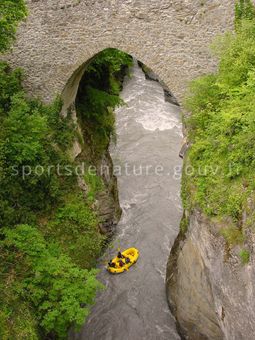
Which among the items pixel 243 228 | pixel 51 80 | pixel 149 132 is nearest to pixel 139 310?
pixel 243 228

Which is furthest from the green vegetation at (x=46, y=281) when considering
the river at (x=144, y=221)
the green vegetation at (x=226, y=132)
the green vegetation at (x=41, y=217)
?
the green vegetation at (x=226, y=132)

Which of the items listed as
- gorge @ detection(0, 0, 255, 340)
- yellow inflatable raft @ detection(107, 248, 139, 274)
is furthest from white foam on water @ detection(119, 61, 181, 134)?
yellow inflatable raft @ detection(107, 248, 139, 274)

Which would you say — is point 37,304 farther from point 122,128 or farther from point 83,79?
point 122,128

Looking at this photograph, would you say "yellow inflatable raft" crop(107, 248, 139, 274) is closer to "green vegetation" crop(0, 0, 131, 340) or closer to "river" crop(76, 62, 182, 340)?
"river" crop(76, 62, 182, 340)

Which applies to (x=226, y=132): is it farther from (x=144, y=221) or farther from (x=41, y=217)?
(x=144, y=221)

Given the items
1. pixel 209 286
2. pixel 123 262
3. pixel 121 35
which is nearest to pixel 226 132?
pixel 209 286

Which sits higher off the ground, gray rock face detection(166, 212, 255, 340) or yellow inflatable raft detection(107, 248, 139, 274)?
gray rock face detection(166, 212, 255, 340)
